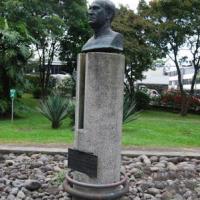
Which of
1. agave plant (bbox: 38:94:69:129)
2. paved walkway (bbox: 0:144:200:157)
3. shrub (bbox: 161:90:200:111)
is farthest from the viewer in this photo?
shrub (bbox: 161:90:200:111)

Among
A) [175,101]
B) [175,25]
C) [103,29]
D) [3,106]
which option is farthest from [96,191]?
[175,101]

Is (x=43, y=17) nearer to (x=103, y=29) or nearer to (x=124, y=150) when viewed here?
(x=124, y=150)

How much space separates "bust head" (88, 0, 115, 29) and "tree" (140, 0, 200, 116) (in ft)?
48.6

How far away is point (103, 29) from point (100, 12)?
8.5 inches

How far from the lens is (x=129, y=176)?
6.79 meters

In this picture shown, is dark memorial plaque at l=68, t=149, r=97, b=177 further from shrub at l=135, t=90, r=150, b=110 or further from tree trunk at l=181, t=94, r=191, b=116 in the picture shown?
shrub at l=135, t=90, r=150, b=110

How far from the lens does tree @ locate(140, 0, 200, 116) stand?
19781 mm

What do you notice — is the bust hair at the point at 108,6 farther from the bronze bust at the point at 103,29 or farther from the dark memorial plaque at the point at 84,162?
the dark memorial plaque at the point at 84,162

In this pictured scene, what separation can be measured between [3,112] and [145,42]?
961 centimetres

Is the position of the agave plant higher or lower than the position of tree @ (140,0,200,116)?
lower

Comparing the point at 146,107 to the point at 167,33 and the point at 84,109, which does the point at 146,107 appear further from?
the point at 84,109

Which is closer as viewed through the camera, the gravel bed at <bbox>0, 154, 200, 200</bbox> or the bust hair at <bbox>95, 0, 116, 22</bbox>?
the bust hair at <bbox>95, 0, 116, 22</bbox>

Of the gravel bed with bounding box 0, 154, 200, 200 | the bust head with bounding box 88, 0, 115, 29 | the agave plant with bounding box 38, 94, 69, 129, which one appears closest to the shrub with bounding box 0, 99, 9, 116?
the agave plant with bounding box 38, 94, 69, 129

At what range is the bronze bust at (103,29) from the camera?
5332 mm
